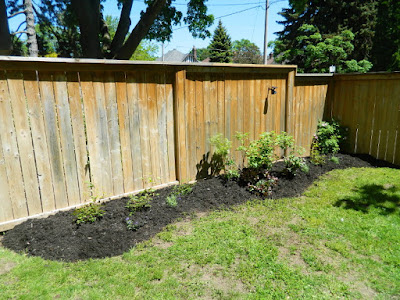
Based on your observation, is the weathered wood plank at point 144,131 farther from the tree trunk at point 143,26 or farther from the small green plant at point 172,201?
the tree trunk at point 143,26

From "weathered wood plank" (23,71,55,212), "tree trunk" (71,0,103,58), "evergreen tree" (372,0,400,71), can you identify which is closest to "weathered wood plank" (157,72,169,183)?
"weathered wood plank" (23,71,55,212)

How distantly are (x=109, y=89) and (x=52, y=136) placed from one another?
89 centimetres

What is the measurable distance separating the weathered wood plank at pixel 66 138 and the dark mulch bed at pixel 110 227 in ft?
0.91

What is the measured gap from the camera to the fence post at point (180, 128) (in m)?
4.16

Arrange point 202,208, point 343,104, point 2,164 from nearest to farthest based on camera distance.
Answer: point 2,164
point 202,208
point 343,104

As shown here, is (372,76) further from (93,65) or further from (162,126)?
(93,65)

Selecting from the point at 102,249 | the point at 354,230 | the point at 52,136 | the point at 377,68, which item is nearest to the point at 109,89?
the point at 52,136

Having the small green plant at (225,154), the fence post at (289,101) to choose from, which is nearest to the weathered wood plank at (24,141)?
the small green plant at (225,154)

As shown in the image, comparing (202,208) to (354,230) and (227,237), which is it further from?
(354,230)

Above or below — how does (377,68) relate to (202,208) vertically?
above

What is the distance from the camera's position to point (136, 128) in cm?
391

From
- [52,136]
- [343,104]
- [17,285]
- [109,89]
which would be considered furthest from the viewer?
[343,104]

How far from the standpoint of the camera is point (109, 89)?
11.9 ft

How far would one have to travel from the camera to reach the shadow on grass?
3857 millimetres
